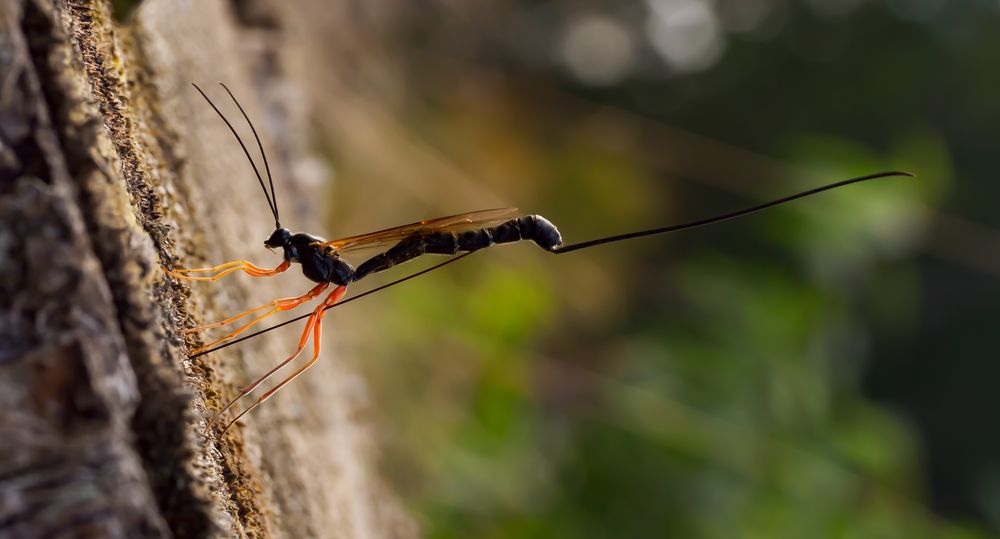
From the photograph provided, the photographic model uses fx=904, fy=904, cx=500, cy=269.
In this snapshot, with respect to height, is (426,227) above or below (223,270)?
below

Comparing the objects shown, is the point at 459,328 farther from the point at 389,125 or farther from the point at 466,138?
the point at 466,138

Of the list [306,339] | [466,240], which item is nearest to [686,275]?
[466,240]

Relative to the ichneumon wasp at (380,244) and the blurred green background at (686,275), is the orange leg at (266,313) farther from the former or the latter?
the blurred green background at (686,275)

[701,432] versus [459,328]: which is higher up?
[459,328]

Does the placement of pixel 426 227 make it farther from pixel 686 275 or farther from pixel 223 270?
pixel 686 275

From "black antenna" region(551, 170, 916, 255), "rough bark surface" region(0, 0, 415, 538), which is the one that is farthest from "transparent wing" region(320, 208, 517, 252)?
"rough bark surface" region(0, 0, 415, 538)

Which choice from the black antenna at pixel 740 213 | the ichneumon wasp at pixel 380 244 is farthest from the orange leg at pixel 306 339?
the black antenna at pixel 740 213

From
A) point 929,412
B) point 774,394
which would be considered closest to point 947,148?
point 929,412
